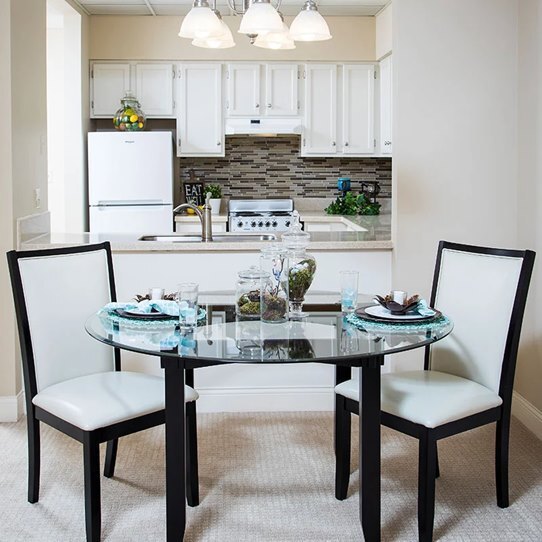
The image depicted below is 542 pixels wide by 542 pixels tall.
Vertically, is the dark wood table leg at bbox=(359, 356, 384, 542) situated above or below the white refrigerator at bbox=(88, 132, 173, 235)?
below

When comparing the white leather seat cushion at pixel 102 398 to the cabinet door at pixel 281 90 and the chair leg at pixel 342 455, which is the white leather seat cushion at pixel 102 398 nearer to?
the chair leg at pixel 342 455

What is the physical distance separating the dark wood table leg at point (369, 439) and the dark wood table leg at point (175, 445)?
543mm

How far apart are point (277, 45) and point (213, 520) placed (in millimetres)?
1806

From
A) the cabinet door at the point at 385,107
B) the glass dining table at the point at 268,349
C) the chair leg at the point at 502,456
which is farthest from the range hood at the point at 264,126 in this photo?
A: the chair leg at the point at 502,456

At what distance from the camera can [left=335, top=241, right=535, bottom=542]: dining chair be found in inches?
96.2

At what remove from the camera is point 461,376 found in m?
2.82

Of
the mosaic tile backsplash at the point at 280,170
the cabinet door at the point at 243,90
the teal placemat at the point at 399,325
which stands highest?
the cabinet door at the point at 243,90

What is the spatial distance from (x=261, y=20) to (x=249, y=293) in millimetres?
954

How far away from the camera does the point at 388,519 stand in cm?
264

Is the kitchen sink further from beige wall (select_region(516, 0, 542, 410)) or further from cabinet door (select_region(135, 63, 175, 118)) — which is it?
cabinet door (select_region(135, 63, 175, 118))

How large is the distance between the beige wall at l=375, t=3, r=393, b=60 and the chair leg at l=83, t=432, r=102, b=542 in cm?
436

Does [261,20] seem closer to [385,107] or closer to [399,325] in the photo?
[399,325]

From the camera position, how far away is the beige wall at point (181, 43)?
6281mm

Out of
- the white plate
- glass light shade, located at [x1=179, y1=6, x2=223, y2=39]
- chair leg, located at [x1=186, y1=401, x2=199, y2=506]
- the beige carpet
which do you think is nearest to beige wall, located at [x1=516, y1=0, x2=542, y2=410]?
the beige carpet
